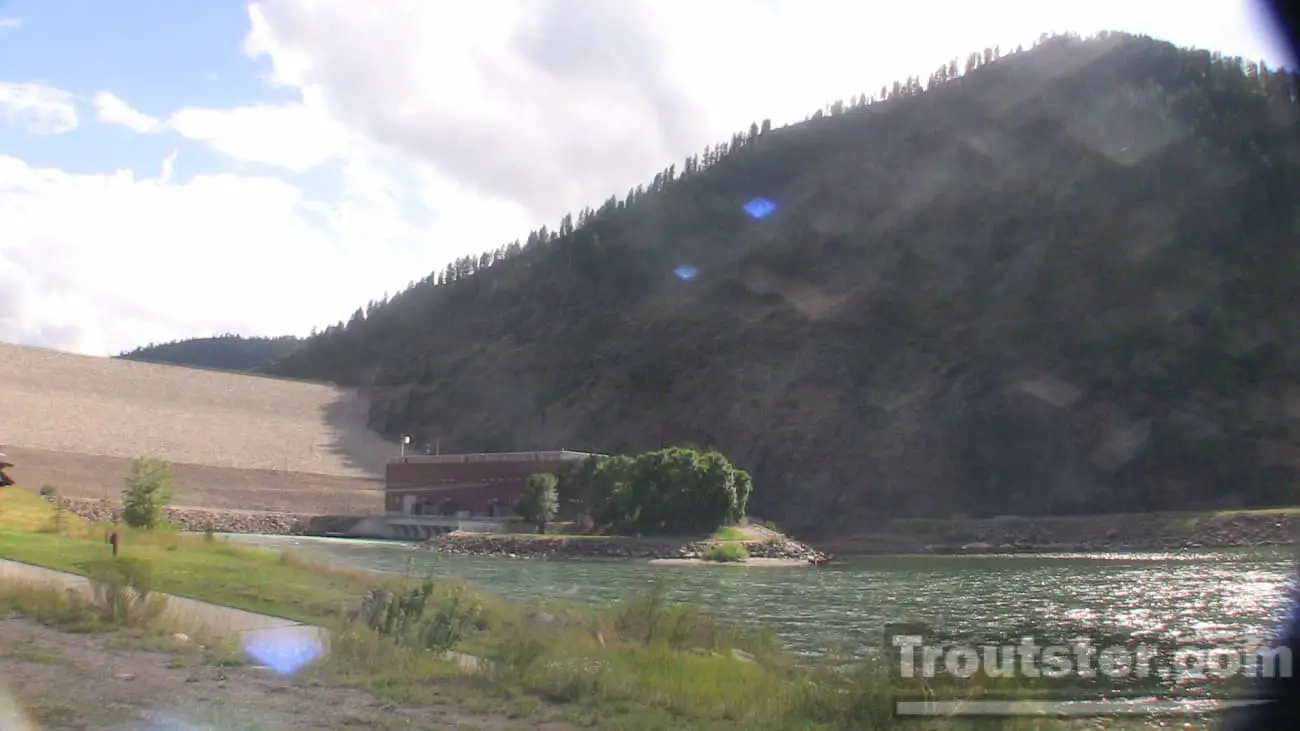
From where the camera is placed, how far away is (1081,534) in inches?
3334

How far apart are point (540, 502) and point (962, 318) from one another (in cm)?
6484

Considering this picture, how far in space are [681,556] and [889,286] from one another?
77.4 meters

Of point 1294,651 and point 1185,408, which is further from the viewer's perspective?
point 1185,408

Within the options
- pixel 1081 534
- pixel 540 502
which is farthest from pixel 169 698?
pixel 1081 534

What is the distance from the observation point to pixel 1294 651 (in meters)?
11.6

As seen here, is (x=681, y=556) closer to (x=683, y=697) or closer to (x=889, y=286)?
(x=683, y=697)

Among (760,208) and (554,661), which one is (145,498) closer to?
(554,661)

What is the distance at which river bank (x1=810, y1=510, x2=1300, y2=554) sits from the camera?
77812mm

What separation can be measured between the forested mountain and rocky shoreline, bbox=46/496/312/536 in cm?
4007

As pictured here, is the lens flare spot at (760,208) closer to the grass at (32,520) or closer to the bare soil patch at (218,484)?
the bare soil patch at (218,484)

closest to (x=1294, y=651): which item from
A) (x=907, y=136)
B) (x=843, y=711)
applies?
(x=843, y=711)

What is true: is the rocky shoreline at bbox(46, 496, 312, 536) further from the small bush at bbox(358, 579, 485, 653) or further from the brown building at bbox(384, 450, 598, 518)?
the small bush at bbox(358, 579, 485, 653)

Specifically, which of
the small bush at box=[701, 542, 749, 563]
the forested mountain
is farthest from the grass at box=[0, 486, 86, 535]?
the forested mountain

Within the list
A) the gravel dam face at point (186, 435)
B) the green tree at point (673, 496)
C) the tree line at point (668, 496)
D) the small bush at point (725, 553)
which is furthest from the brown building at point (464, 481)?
the small bush at point (725, 553)
